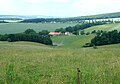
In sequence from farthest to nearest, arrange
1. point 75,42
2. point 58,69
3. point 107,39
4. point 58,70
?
point 75,42, point 107,39, point 58,69, point 58,70

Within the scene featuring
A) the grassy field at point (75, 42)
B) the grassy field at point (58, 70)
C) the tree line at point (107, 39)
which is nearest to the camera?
the grassy field at point (58, 70)

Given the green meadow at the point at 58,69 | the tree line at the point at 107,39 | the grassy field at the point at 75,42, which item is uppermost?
the green meadow at the point at 58,69

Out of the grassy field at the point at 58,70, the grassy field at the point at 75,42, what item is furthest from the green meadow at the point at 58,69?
the grassy field at the point at 75,42

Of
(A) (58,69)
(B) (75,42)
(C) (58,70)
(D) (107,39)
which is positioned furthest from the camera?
(B) (75,42)

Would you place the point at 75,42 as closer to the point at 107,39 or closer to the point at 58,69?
the point at 107,39

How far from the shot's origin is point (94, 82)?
846 cm

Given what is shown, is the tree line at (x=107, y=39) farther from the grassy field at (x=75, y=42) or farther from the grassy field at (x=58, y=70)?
the grassy field at (x=58, y=70)

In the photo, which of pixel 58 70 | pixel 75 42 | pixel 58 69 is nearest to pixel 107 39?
pixel 75 42

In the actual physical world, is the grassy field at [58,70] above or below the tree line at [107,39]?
above

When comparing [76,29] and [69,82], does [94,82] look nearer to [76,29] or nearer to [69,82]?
[69,82]

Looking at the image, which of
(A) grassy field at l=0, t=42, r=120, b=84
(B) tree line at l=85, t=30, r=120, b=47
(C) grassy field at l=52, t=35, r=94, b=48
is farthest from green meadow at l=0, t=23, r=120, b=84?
(B) tree line at l=85, t=30, r=120, b=47

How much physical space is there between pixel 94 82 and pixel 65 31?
403ft

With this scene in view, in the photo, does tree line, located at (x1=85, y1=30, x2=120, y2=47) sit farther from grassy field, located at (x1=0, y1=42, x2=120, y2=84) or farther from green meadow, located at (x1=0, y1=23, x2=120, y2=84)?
grassy field, located at (x1=0, y1=42, x2=120, y2=84)

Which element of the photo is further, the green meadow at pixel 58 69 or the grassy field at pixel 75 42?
the grassy field at pixel 75 42
